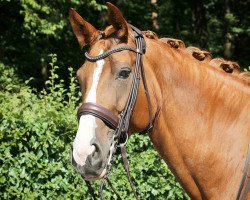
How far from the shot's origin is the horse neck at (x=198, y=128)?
96.7 inches

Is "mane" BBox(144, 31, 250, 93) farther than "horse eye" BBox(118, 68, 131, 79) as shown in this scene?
Yes

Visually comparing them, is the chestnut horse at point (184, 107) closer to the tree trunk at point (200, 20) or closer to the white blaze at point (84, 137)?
the white blaze at point (84, 137)

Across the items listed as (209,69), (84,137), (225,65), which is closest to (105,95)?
(84,137)

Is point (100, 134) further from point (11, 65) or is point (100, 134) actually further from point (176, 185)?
point (11, 65)

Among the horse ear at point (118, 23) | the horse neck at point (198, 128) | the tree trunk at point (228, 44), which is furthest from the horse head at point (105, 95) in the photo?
the tree trunk at point (228, 44)

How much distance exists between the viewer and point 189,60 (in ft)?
8.55

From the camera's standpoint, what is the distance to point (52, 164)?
4.75m

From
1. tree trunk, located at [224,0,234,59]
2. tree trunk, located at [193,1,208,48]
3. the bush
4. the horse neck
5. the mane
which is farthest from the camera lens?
tree trunk, located at [193,1,208,48]

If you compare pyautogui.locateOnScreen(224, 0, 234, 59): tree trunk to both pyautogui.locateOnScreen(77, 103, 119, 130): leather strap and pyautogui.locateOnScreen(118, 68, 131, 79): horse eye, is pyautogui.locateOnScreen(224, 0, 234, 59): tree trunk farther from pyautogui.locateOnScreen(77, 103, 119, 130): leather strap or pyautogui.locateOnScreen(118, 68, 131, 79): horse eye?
pyautogui.locateOnScreen(77, 103, 119, 130): leather strap

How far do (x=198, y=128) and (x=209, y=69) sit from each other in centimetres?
40

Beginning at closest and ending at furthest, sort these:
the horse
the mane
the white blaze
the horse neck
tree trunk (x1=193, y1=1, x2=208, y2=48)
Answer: the white blaze < the horse neck < the mane < the horse < tree trunk (x1=193, y1=1, x2=208, y2=48)

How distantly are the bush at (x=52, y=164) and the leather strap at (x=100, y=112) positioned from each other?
2.44 metres

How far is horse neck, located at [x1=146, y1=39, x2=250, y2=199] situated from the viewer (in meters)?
2.46

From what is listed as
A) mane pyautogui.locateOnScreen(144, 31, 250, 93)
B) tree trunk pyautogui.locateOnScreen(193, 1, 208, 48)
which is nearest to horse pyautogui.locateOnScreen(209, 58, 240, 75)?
mane pyautogui.locateOnScreen(144, 31, 250, 93)
